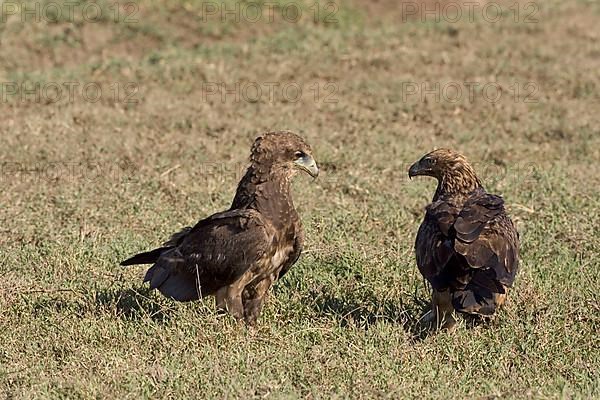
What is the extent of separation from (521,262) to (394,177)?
289 cm

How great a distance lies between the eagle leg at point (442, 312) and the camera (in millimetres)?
6457

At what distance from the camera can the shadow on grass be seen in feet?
21.9

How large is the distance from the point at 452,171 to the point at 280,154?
1.43 metres

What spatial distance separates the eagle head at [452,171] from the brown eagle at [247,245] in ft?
A: 3.83

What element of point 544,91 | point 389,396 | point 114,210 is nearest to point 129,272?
point 114,210

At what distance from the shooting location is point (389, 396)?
5297mm

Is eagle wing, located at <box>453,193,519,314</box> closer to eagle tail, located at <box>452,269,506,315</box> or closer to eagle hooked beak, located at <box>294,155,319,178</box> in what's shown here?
eagle tail, located at <box>452,269,506,315</box>

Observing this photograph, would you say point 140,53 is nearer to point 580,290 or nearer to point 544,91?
point 544,91

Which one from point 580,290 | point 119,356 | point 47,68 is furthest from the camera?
point 47,68

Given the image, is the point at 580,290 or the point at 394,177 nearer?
the point at 580,290
